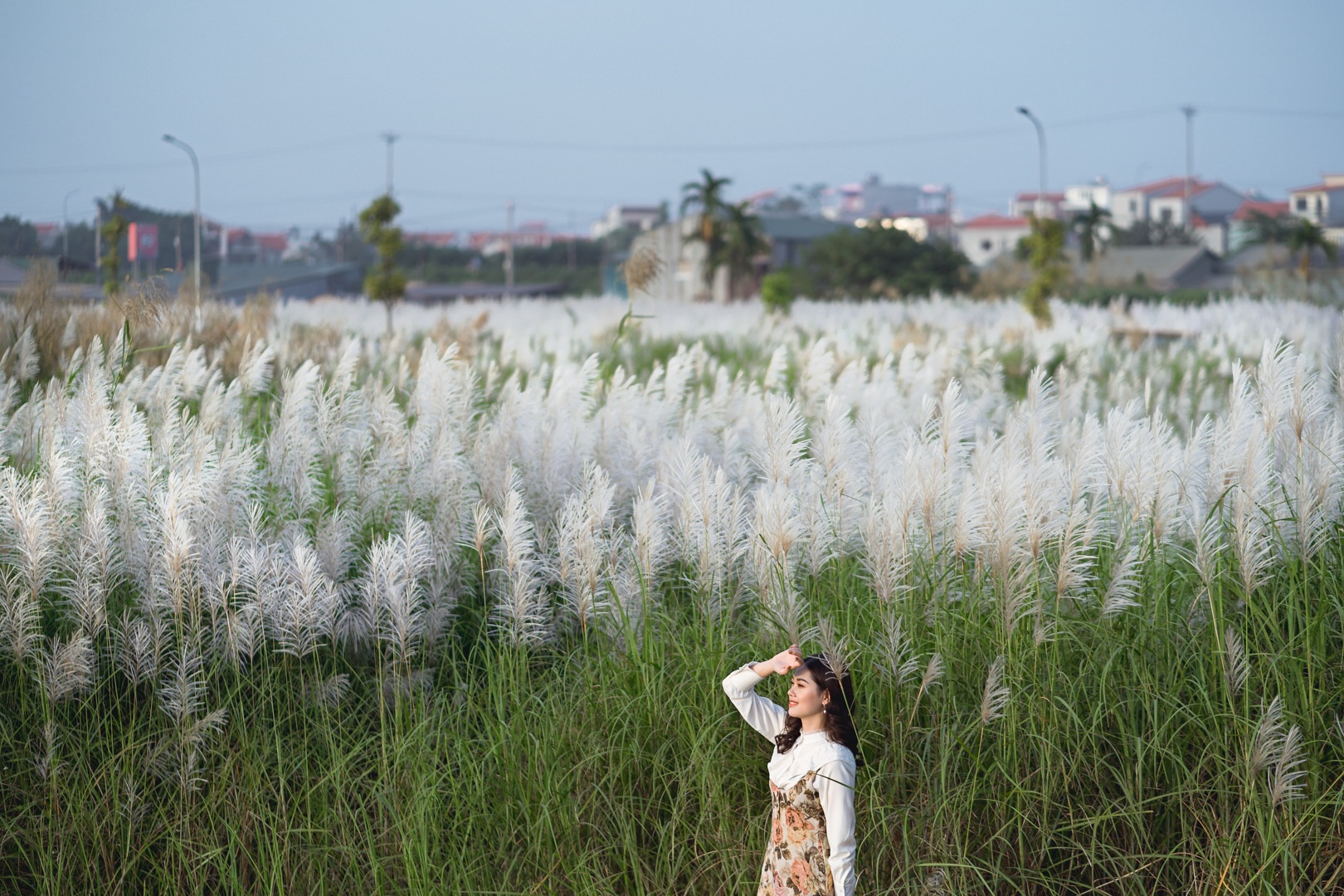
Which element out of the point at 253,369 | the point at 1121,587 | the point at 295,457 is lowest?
the point at 1121,587

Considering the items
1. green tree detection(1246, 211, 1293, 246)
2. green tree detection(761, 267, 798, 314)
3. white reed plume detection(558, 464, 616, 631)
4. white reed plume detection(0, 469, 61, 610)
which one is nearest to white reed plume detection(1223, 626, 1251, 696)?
white reed plume detection(558, 464, 616, 631)

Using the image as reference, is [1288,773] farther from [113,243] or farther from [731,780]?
[113,243]

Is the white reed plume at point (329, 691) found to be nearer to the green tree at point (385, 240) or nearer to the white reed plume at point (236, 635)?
the white reed plume at point (236, 635)

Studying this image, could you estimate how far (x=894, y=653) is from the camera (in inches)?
111

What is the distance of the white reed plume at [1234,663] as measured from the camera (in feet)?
9.38

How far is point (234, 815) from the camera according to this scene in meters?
3.16

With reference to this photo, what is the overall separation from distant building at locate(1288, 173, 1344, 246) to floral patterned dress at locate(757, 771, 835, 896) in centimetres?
6988

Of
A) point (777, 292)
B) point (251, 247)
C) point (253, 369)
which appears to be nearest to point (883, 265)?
point (777, 292)

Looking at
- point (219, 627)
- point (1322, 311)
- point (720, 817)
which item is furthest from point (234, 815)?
point (1322, 311)

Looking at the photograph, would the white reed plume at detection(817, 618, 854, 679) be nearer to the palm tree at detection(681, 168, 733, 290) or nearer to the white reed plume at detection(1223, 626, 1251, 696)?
the white reed plume at detection(1223, 626, 1251, 696)

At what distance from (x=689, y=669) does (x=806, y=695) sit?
0.68 m

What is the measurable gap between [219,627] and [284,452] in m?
1.09

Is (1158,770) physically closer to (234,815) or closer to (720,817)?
(720,817)

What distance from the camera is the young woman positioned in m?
2.50
